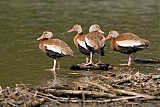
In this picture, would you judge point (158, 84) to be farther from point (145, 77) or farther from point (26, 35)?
point (26, 35)

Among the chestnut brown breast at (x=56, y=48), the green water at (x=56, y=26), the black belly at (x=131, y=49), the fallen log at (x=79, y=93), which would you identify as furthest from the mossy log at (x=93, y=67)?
the fallen log at (x=79, y=93)

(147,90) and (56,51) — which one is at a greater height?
(56,51)

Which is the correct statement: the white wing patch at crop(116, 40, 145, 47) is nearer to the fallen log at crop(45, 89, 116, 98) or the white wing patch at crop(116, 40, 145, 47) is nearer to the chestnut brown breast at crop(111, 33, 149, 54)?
the chestnut brown breast at crop(111, 33, 149, 54)

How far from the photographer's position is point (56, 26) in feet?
78.1

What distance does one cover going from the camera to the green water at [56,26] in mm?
13891

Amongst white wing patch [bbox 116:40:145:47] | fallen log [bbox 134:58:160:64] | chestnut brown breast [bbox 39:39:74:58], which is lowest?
fallen log [bbox 134:58:160:64]

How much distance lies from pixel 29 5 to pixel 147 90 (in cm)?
2419

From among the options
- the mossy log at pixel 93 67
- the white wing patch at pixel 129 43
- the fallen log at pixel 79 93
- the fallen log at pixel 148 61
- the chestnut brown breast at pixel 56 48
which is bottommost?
the fallen log at pixel 79 93

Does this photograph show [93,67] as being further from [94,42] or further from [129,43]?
[129,43]

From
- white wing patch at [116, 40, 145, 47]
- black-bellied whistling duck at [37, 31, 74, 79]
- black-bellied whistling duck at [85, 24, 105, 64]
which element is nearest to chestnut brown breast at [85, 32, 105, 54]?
black-bellied whistling duck at [85, 24, 105, 64]

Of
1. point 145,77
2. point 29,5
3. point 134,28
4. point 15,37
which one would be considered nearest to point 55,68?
point 145,77

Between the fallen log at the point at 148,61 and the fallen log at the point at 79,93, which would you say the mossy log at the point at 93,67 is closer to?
the fallen log at the point at 148,61

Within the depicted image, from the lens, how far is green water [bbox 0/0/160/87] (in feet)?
45.6

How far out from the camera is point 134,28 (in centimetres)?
2289
